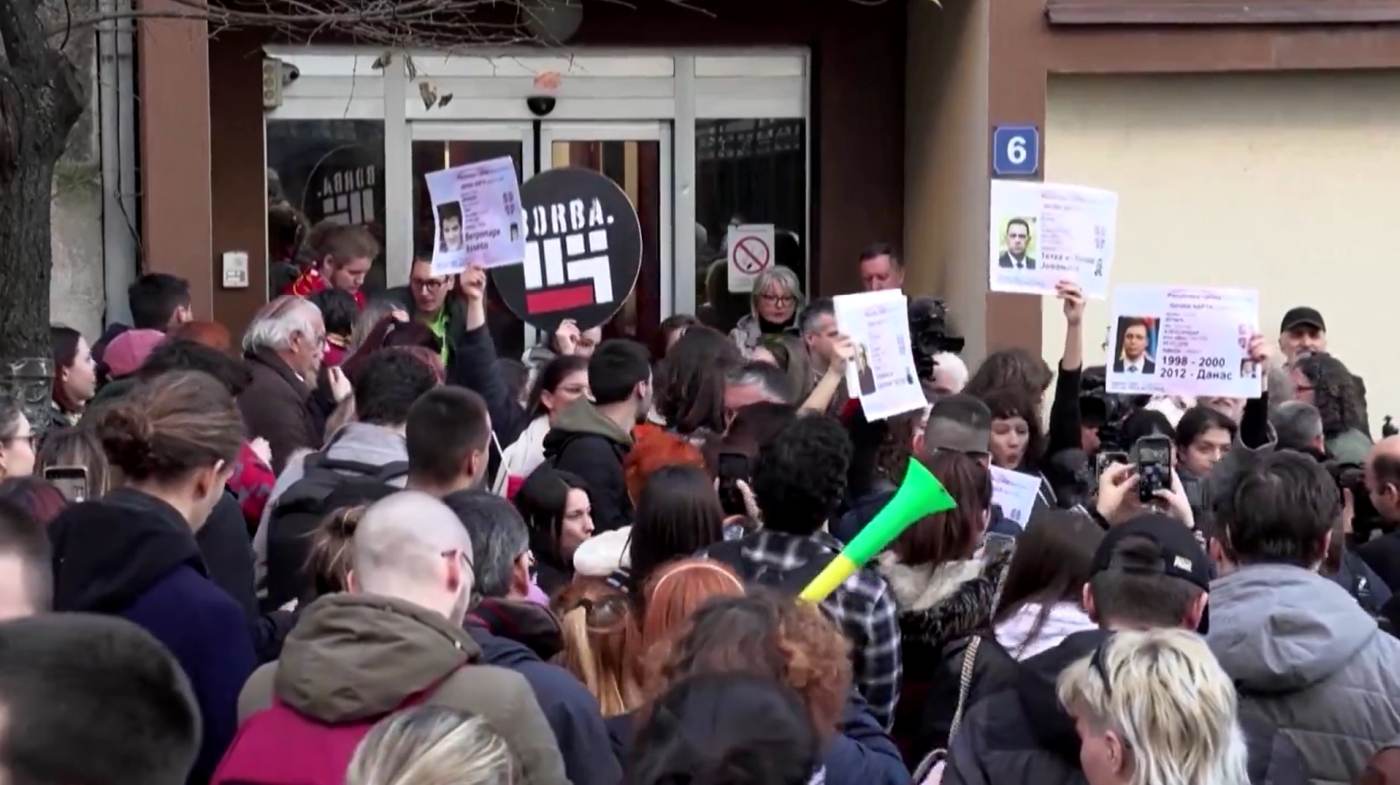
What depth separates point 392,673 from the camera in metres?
3.59

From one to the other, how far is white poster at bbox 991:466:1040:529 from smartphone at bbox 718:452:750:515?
826 millimetres

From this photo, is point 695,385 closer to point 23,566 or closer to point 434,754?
point 23,566

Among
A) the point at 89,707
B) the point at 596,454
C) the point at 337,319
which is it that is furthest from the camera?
the point at 337,319

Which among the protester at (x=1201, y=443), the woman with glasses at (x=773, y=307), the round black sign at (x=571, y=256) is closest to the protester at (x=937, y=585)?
the protester at (x=1201, y=443)

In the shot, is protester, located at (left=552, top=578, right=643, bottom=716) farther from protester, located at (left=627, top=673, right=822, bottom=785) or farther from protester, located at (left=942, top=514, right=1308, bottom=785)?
protester, located at (left=627, top=673, right=822, bottom=785)

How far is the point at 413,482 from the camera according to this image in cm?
549

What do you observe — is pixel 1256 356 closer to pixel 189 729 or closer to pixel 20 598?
pixel 20 598

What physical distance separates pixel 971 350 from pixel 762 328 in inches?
56.4

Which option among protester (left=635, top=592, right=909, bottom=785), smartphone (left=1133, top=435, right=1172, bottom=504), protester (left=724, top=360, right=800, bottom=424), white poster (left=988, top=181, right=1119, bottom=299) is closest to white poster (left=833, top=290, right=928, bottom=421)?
protester (left=724, top=360, right=800, bottom=424)

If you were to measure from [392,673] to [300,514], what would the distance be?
242 centimetres

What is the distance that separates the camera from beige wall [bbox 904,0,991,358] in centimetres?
1174

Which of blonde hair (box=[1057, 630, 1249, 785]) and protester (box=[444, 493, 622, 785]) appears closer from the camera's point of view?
blonde hair (box=[1057, 630, 1249, 785])

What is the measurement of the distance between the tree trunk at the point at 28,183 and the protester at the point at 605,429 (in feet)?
5.75

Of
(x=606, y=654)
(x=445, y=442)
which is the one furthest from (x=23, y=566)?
(x=445, y=442)
